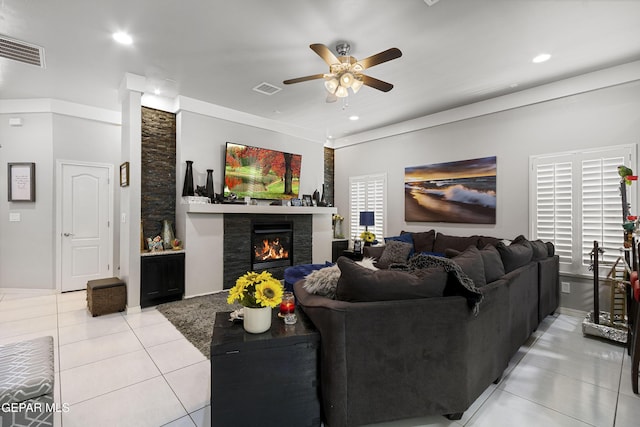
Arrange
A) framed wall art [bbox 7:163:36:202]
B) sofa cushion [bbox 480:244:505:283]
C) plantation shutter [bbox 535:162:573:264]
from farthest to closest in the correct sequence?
framed wall art [bbox 7:163:36:202]
plantation shutter [bbox 535:162:573:264]
sofa cushion [bbox 480:244:505:283]

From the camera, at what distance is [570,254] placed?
383 centimetres

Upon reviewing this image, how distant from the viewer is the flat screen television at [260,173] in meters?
4.89

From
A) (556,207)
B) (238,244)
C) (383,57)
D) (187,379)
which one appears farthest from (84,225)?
(556,207)

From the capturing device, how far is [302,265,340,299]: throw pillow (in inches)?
78.1

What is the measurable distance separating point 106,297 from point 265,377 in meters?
3.24

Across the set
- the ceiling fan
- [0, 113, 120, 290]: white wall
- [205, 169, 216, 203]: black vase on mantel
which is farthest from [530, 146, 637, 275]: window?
[0, 113, 120, 290]: white wall

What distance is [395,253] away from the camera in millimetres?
4723

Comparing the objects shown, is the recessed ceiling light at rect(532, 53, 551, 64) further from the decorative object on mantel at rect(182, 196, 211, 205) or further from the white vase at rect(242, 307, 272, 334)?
the decorative object on mantel at rect(182, 196, 211, 205)

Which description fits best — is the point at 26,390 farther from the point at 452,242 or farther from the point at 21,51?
the point at 452,242

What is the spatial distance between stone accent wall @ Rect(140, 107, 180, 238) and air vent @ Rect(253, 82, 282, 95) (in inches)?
60.9

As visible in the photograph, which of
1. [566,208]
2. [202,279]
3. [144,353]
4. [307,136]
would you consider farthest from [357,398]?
[307,136]

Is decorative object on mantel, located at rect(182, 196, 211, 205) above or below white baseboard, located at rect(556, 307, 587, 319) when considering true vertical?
above

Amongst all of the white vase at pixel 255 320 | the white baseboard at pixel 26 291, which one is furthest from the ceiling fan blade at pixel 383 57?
the white baseboard at pixel 26 291

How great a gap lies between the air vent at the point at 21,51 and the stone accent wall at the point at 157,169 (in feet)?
4.09
